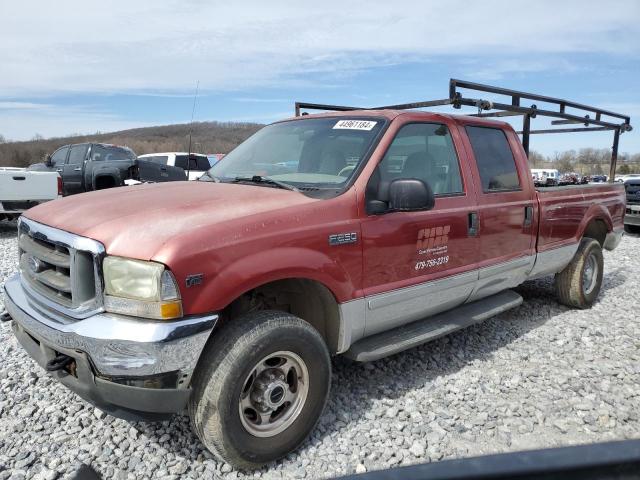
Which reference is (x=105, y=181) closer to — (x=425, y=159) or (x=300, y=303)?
(x=425, y=159)

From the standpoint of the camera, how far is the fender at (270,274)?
90.8 inches

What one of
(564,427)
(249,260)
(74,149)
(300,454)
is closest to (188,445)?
(300,454)

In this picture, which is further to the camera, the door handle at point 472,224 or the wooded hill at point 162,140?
the wooded hill at point 162,140

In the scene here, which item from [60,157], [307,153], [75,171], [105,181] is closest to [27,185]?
[105,181]

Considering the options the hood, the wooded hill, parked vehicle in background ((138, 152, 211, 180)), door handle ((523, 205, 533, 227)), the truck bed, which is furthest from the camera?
parked vehicle in background ((138, 152, 211, 180))

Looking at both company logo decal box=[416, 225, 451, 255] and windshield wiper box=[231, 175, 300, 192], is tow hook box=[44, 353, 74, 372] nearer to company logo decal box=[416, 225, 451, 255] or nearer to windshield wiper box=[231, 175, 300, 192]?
windshield wiper box=[231, 175, 300, 192]

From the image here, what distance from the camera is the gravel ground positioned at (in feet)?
8.82

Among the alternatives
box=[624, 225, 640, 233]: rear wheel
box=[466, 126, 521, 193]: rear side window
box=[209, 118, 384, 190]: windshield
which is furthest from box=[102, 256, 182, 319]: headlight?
box=[624, 225, 640, 233]: rear wheel

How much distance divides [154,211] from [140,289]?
49 centimetres

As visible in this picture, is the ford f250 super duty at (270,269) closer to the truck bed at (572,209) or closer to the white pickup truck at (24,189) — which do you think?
the truck bed at (572,209)

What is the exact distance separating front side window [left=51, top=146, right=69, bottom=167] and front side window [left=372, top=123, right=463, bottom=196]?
12.0 metres

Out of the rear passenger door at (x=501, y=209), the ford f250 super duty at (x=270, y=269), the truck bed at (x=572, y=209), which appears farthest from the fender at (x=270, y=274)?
the truck bed at (x=572, y=209)

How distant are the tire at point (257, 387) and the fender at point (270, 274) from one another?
0.23 m

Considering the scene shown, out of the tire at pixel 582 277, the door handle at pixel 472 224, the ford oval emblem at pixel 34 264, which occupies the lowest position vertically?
the tire at pixel 582 277
